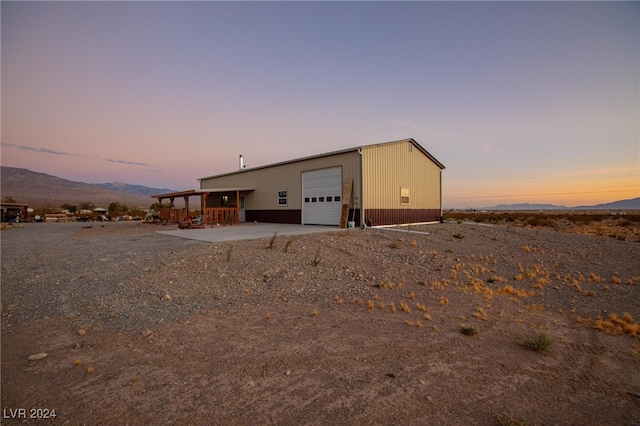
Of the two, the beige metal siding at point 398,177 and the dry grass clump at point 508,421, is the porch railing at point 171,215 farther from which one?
the dry grass clump at point 508,421

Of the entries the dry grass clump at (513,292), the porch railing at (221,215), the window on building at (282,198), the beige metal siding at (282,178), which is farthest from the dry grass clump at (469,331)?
the porch railing at (221,215)

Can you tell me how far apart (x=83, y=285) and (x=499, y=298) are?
9616 mm

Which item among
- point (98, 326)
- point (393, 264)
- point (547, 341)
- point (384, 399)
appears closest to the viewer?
point (384, 399)

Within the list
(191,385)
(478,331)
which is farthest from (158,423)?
(478,331)

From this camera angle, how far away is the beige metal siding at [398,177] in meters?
17.9

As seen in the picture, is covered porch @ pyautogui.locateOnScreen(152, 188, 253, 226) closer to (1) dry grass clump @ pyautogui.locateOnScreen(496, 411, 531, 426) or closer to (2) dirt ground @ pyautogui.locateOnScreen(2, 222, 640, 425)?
(2) dirt ground @ pyautogui.locateOnScreen(2, 222, 640, 425)

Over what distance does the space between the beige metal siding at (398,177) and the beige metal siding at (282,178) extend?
102 cm

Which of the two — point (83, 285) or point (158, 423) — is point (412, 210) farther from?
point (158, 423)

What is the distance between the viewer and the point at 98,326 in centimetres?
516

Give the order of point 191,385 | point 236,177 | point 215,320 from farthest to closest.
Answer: point 236,177 → point 215,320 → point 191,385

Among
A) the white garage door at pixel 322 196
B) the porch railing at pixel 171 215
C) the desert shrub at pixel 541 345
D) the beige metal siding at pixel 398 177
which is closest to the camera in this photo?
the desert shrub at pixel 541 345

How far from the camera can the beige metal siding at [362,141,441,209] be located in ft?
58.8

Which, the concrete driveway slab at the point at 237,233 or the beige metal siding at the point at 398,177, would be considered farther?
the beige metal siding at the point at 398,177

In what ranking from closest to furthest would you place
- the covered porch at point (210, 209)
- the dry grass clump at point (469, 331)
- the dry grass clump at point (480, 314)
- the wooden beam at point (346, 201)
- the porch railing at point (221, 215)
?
1. the dry grass clump at point (469, 331)
2. the dry grass clump at point (480, 314)
3. the wooden beam at point (346, 201)
4. the covered porch at point (210, 209)
5. the porch railing at point (221, 215)
